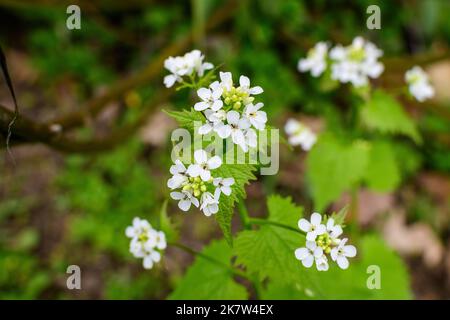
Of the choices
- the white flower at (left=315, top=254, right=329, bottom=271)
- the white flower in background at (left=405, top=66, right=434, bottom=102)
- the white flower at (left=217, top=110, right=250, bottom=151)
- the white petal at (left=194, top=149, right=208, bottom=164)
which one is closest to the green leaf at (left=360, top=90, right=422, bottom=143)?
the white flower in background at (left=405, top=66, right=434, bottom=102)

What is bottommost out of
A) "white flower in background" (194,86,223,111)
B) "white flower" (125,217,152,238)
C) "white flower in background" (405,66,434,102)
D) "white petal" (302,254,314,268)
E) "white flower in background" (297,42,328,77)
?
"white petal" (302,254,314,268)

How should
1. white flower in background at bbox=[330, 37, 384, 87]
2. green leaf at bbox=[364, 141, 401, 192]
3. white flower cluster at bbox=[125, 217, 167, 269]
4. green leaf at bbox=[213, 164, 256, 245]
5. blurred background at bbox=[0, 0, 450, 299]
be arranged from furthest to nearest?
1. blurred background at bbox=[0, 0, 450, 299]
2. green leaf at bbox=[364, 141, 401, 192]
3. white flower in background at bbox=[330, 37, 384, 87]
4. white flower cluster at bbox=[125, 217, 167, 269]
5. green leaf at bbox=[213, 164, 256, 245]

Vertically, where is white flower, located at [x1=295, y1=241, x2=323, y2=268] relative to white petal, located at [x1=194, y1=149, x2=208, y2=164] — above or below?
below

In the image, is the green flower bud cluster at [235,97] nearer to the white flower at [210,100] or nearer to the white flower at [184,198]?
the white flower at [210,100]

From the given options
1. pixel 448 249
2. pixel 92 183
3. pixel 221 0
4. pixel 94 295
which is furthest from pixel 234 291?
pixel 221 0

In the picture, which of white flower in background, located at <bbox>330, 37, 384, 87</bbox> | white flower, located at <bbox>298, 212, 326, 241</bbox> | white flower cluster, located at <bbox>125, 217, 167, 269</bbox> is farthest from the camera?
white flower in background, located at <bbox>330, 37, 384, 87</bbox>

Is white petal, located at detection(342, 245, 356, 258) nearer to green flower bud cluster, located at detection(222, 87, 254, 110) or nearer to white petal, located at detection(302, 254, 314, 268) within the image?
white petal, located at detection(302, 254, 314, 268)

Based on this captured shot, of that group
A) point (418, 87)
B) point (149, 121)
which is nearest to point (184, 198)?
point (418, 87)
